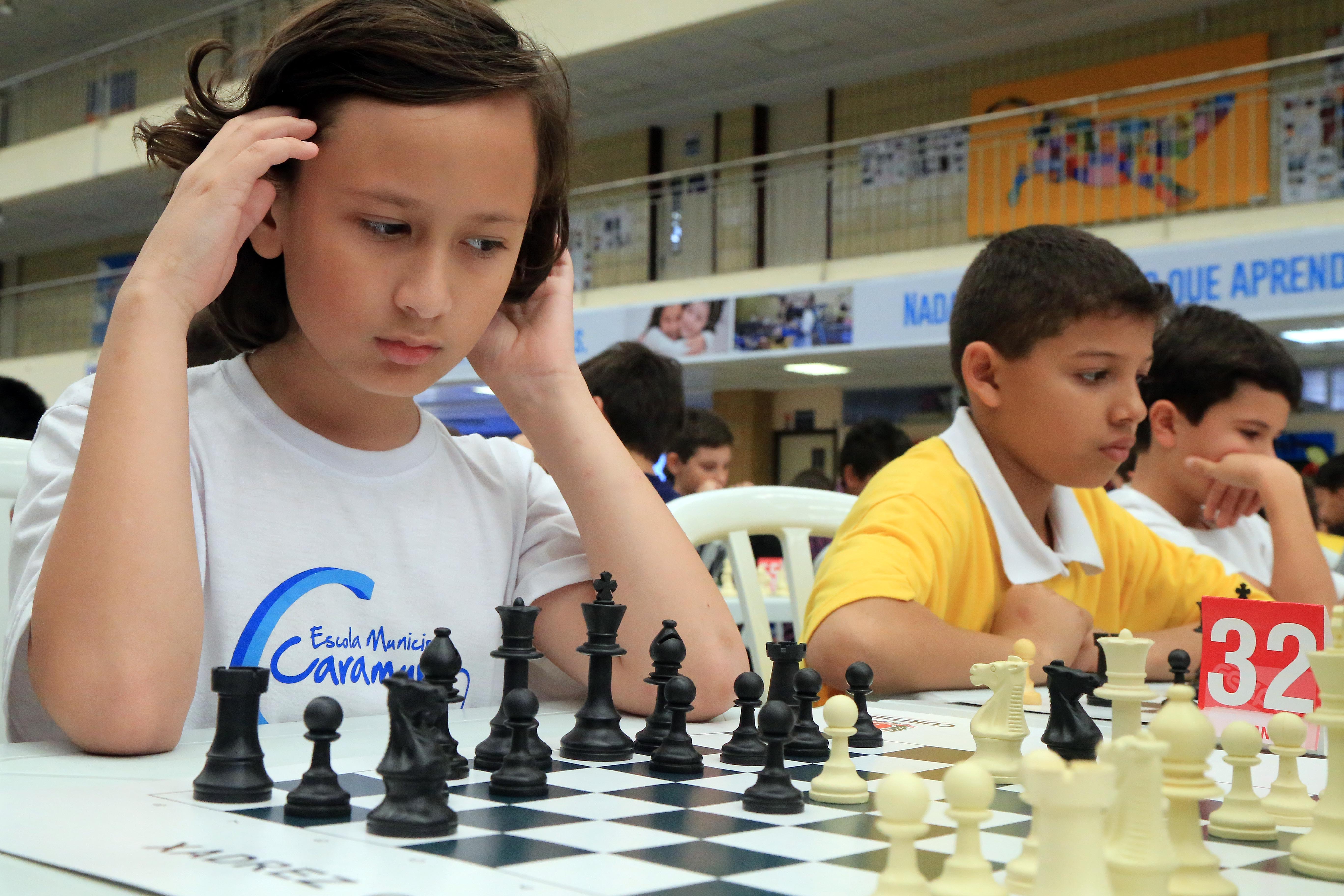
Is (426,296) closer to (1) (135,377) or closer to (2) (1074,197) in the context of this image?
(1) (135,377)

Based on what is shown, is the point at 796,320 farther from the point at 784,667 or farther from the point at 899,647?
the point at 784,667

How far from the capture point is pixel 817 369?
11406 mm

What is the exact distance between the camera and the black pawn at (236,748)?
0.71 meters

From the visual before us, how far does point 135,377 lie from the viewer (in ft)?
3.47

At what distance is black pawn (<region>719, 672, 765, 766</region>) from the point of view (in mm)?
902

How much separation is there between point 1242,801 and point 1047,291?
1.22 metres

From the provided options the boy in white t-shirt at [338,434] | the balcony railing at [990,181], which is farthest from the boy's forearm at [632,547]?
the balcony railing at [990,181]

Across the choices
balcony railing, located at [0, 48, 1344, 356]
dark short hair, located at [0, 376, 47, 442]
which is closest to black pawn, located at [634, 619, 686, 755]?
dark short hair, located at [0, 376, 47, 442]

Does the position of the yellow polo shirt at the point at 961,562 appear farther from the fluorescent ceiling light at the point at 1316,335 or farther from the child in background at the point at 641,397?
the fluorescent ceiling light at the point at 1316,335

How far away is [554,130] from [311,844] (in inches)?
35.4

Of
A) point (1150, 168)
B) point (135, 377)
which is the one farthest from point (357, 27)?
point (1150, 168)

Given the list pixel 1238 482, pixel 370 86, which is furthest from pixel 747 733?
pixel 1238 482

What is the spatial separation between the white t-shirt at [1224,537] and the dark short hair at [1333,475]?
140 inches

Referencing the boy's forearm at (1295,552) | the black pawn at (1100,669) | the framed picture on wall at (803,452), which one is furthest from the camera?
the framed picture on wall at (803,452)
